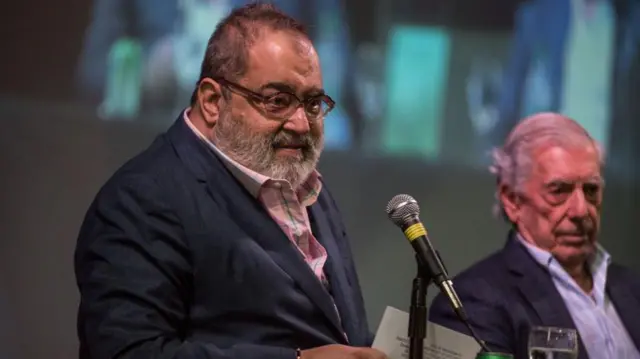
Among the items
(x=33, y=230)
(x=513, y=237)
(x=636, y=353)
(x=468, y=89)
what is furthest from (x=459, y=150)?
(x=33, y=230)

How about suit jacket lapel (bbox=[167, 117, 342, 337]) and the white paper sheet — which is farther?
suit jacket lapel (bbox=[167, 117, 342, 337])

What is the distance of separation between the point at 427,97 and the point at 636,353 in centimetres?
112

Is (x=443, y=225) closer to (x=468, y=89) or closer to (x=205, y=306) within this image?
(x=468, y=89)

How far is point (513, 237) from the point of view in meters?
2.61

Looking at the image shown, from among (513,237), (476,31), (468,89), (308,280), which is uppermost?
(476,31)

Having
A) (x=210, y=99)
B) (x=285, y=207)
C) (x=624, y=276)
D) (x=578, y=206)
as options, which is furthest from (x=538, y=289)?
(x=210, y=99)

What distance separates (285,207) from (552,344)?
1.99 feet

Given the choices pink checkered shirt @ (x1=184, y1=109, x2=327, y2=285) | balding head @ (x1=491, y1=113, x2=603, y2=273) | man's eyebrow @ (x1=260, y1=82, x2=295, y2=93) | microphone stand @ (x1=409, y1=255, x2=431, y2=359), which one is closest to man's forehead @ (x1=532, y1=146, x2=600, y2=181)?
balding head @ (x1=491, y1=113, x2=603, y2=273)

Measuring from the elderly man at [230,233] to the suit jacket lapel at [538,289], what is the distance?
549 millimetres

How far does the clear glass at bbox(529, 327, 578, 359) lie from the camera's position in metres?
1.80

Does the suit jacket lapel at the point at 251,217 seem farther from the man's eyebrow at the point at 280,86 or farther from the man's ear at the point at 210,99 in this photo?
the man's eyebrow at the point at 280,86

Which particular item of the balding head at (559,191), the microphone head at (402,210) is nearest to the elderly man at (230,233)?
the microphone head at (402,210)

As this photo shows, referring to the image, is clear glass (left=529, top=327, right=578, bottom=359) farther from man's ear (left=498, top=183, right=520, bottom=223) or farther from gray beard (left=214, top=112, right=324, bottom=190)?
man's ear (left=498, top=183, right=520, bottom=223)

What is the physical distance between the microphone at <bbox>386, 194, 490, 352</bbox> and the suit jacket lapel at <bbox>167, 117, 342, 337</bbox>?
11.5 inches
